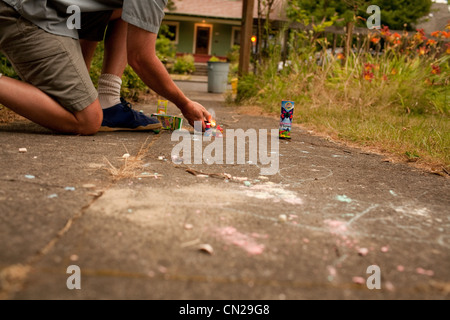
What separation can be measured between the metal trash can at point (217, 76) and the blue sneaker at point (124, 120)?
6229mm

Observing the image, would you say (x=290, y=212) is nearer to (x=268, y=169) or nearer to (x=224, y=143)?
(x=268, y=169)

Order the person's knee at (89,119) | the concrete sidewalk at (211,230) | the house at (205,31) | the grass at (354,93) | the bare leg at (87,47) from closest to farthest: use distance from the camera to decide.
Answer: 1. the concrete sidewalk at (211,230)
2. the person's knee at (89,119)
3. the bare leg at (87,47)
4. the grass at (354,93)
5. the house at (205,31)

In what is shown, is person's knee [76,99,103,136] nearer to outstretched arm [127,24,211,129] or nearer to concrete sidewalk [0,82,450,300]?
A: outstretched arm [127,24,211,129]

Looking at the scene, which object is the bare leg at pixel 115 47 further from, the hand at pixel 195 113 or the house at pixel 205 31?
the house at pixel 205 31

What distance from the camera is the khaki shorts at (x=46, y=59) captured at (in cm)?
199

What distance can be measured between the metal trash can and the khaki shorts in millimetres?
6599

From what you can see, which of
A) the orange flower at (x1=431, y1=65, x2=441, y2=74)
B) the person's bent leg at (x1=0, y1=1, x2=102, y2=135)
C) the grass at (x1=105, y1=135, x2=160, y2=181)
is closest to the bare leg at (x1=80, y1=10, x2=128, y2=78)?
the person's bent leg at (x1=0, y1=1, x2=102, y2=135)

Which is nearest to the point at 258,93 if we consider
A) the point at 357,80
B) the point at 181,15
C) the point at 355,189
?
the point at 357,80

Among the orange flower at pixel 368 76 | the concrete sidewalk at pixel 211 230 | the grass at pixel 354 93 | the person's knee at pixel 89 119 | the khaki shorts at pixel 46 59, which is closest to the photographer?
the concrete sidewalk at pixel 211 230

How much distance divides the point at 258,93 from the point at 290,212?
371 cm

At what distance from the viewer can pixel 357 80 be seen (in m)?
4.47

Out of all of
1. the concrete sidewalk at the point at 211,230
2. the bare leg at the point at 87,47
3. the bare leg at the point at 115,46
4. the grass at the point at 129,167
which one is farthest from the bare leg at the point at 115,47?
the concrete sidewalk at the point at 211,230

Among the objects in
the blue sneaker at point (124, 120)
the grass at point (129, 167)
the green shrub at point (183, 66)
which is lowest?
the grass at point (129, 167)

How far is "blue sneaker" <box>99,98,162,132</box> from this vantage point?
2.45m
